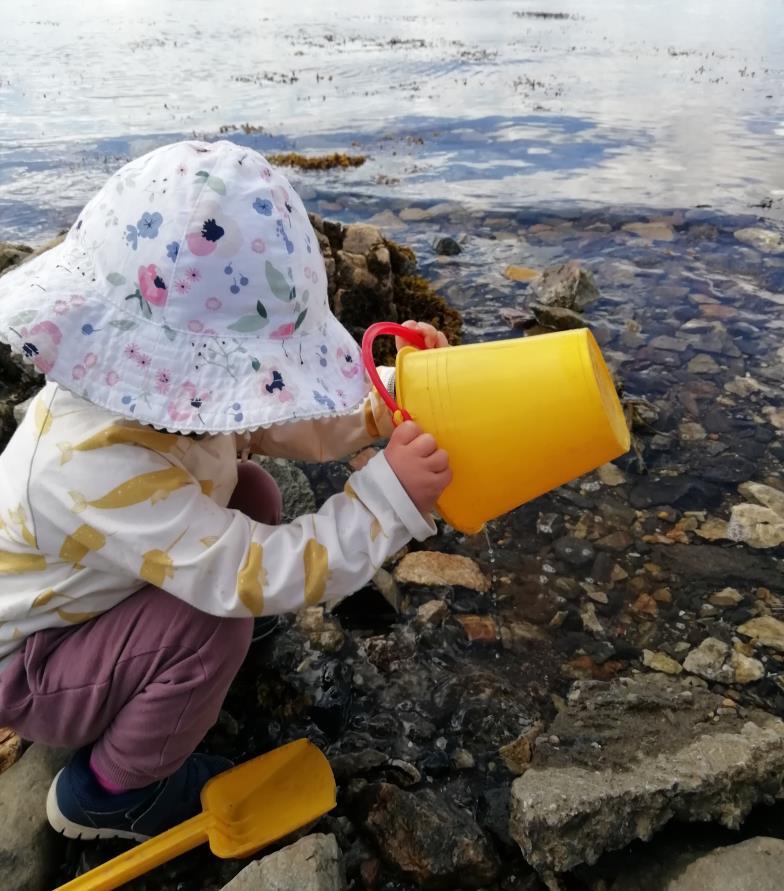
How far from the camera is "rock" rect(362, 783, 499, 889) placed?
1.57 meters

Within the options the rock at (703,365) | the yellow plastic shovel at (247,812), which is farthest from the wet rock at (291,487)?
the rock at (703,365)

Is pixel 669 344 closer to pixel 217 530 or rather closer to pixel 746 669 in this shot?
pixel 746 669

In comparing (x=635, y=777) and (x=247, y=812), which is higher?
(x=635, y=777)

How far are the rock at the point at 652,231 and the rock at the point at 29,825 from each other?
507 centimetres

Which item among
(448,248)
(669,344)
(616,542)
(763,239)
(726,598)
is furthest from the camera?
(763,239)

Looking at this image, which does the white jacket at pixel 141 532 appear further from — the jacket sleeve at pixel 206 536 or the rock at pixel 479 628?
the rock at pixel 479 628

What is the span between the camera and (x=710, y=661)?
206 centimetres

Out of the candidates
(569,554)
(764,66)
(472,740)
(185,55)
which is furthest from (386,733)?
(185,55)

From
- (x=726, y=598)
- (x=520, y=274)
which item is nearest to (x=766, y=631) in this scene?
(x=726, y=598)

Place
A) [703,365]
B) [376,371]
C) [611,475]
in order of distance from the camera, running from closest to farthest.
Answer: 1. [376,371]
2. [611,475]
3. [703,365]

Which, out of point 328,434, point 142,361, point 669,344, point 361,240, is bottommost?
point 669,344

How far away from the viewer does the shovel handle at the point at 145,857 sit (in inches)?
61.6

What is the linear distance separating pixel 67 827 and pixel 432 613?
1060mm

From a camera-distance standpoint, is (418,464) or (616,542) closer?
(418,464)
